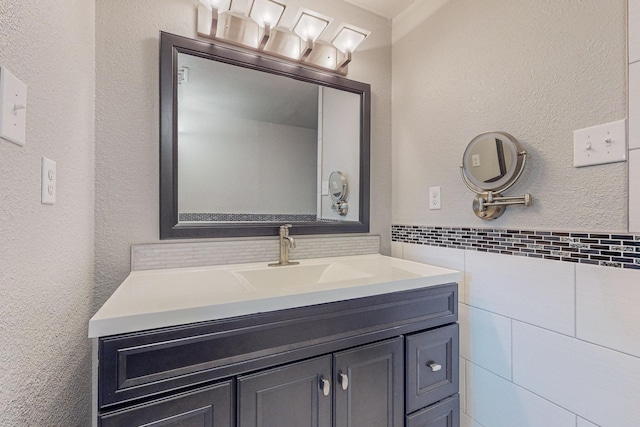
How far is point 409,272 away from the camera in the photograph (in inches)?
44.9

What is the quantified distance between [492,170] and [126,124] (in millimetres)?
1386

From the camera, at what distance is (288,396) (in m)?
A: 0.81

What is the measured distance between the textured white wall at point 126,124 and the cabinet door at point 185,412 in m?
0.57

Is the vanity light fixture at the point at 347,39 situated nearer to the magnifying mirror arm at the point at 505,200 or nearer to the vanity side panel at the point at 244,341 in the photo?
the magnifying mirror arm at the point at 505,200

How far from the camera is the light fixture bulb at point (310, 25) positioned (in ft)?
4.15

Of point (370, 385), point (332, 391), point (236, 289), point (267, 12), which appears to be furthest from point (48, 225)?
point (267, 12)

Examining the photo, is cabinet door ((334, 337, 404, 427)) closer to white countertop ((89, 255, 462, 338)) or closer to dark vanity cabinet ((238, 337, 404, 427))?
dark vanity cabinet ((238, 337, 404, 427))

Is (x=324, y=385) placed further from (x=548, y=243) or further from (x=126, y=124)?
(x=126, y=124)

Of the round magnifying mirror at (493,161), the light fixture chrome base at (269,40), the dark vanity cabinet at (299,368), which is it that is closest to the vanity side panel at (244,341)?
the dark vanity cabinet at (299,368)

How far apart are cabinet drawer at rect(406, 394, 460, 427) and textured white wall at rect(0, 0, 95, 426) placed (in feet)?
3.44

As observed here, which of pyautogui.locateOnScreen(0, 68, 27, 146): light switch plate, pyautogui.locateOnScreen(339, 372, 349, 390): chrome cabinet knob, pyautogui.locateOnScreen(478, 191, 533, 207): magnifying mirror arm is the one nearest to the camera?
pyautogui.locateOnScreen(0, 68, 27, 146): light switch plate

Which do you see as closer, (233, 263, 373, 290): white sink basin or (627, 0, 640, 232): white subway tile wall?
(627, 0, 640, 232): white subway tile wall

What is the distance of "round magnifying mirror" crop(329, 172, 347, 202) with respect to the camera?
1.51m

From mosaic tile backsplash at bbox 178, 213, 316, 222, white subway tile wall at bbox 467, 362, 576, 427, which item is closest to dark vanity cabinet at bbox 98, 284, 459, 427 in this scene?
white subway tile wall at bbox 467, 362, 576, 427
